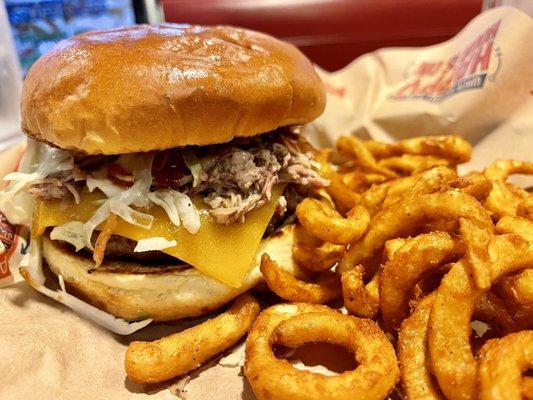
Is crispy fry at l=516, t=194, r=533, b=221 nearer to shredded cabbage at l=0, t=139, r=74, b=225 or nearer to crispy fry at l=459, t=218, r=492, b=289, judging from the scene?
crispy fry at l=459, t=218, r=492, b=289

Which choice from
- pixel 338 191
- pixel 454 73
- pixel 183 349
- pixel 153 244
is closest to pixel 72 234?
pixel 153 244

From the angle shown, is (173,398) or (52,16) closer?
(173,398)

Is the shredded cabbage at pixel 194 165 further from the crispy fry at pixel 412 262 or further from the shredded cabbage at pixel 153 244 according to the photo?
the crispy fry at pixel 412 262

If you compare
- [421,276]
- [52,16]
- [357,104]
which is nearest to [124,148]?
[421,276]

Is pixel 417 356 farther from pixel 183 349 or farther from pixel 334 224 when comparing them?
pixel 183 349

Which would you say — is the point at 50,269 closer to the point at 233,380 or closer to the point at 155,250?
the point at 155,250
